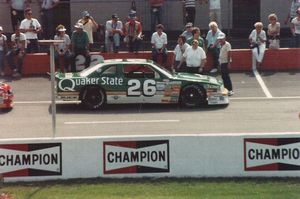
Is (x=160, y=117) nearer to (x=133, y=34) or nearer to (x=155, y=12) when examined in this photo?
(x=133, y=34)

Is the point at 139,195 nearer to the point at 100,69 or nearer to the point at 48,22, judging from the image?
the point at 100,69

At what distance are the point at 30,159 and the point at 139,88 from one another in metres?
7.11

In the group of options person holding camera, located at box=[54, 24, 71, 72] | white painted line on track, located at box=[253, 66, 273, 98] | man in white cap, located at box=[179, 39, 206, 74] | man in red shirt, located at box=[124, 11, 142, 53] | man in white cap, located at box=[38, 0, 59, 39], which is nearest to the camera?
white painted line on track, located at box=[253, 66, 273, 98]

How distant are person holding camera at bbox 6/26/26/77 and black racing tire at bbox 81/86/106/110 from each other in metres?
4.92

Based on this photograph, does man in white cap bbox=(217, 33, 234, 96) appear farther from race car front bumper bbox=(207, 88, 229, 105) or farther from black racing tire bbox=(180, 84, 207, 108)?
black racing tire bbox=(180, 84, 207, 108)

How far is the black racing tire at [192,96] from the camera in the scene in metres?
20.1

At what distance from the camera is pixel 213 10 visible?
26.5m

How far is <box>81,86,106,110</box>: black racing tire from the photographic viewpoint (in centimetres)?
1994

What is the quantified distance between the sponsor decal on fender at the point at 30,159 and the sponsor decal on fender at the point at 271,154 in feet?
11.2

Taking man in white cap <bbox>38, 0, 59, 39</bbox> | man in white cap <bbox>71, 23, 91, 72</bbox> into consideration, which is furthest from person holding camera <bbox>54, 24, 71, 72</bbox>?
man in white cap <bbox>38, 0, 59, 39</bbox>

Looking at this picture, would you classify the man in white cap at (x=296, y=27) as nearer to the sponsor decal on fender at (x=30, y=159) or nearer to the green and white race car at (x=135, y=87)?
the green and white race car at (x=135, y=87)

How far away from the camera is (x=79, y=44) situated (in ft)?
77.5

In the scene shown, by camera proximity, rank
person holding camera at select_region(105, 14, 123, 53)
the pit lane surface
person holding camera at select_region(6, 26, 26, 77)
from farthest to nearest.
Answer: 1. person holding camera at select_region(105, 14, 123, 53)
2. person holding camera at select_region(6, 26, 26, 77)
3. the pit lane surface

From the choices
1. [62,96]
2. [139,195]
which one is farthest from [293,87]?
[139,195]
